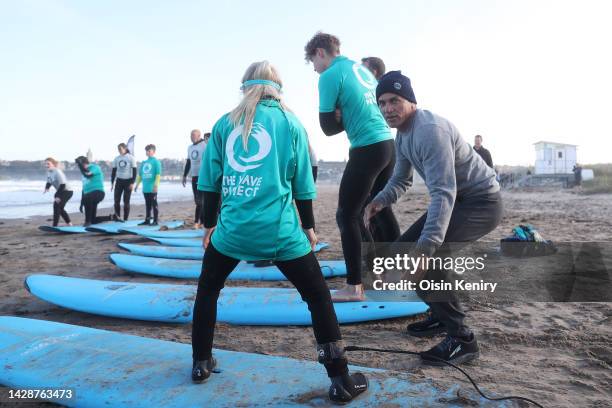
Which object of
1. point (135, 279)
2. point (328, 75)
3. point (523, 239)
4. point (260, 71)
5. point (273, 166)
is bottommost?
point (135, 279)

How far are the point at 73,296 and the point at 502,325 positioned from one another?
3236 millimetres

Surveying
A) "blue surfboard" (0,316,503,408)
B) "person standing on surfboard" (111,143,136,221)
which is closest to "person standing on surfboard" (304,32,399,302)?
"blue surfboard" (0,316,503,408)

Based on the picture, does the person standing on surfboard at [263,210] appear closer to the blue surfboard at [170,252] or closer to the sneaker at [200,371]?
the sneaker at [200,371]

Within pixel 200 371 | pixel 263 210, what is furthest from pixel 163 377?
pixel 263 210

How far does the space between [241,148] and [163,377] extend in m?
1.12

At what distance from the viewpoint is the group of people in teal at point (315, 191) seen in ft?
6.23

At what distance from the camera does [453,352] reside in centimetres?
243

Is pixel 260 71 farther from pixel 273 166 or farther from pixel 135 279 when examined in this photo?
pixel 135 279

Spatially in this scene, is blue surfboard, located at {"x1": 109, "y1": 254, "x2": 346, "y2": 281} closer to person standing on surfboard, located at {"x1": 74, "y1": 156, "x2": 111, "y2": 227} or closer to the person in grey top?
the person in grey top

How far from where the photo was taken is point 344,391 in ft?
6.03

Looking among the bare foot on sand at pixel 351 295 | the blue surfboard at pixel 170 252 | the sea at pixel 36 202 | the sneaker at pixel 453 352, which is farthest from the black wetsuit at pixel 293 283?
the sea at pixel 36 202

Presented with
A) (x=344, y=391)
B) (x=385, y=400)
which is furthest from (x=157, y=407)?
(x=385, y=400)

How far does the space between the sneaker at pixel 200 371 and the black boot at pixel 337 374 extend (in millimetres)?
562

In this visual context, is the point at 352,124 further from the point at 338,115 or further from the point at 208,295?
the point at 208,295
